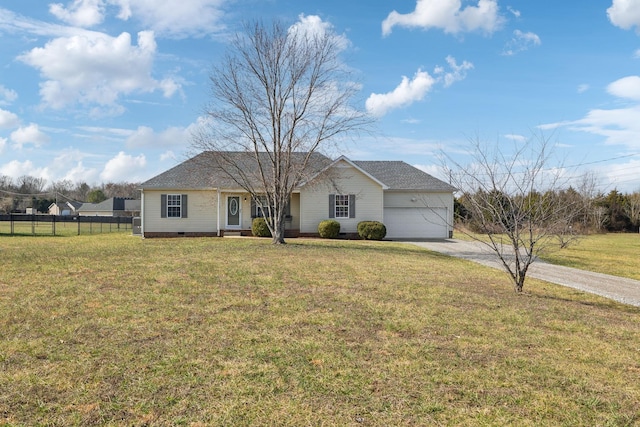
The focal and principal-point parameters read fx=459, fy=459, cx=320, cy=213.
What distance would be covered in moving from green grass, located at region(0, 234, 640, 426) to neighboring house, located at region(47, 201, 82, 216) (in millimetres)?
74469

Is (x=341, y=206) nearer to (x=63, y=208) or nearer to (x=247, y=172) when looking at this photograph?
(x=247, y=172)

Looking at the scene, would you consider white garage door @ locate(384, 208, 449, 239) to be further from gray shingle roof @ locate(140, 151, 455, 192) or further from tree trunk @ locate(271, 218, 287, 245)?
tree trunk @ locate(271, 218, 287, 245)

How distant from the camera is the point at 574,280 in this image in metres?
11.4

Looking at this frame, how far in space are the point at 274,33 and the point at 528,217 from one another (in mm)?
13928

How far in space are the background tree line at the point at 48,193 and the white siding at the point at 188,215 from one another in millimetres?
54841

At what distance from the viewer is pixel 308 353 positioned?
504 centimetres

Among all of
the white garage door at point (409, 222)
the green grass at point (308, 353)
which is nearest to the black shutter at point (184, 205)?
the white garage door at point (409, 222)

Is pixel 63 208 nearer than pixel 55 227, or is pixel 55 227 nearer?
pixel 55 227

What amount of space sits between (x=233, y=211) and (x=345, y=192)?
20.0 ft

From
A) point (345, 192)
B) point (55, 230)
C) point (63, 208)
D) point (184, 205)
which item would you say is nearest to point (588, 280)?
point (345, 192)

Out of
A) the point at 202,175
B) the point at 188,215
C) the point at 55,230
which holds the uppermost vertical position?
the point at 202,175

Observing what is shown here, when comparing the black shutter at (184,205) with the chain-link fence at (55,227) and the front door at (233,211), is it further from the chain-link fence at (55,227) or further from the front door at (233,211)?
the chain-link fence at (55,227)

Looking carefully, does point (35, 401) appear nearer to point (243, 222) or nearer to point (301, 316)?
point (301, 316)

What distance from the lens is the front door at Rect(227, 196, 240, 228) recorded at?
81.0 feet
